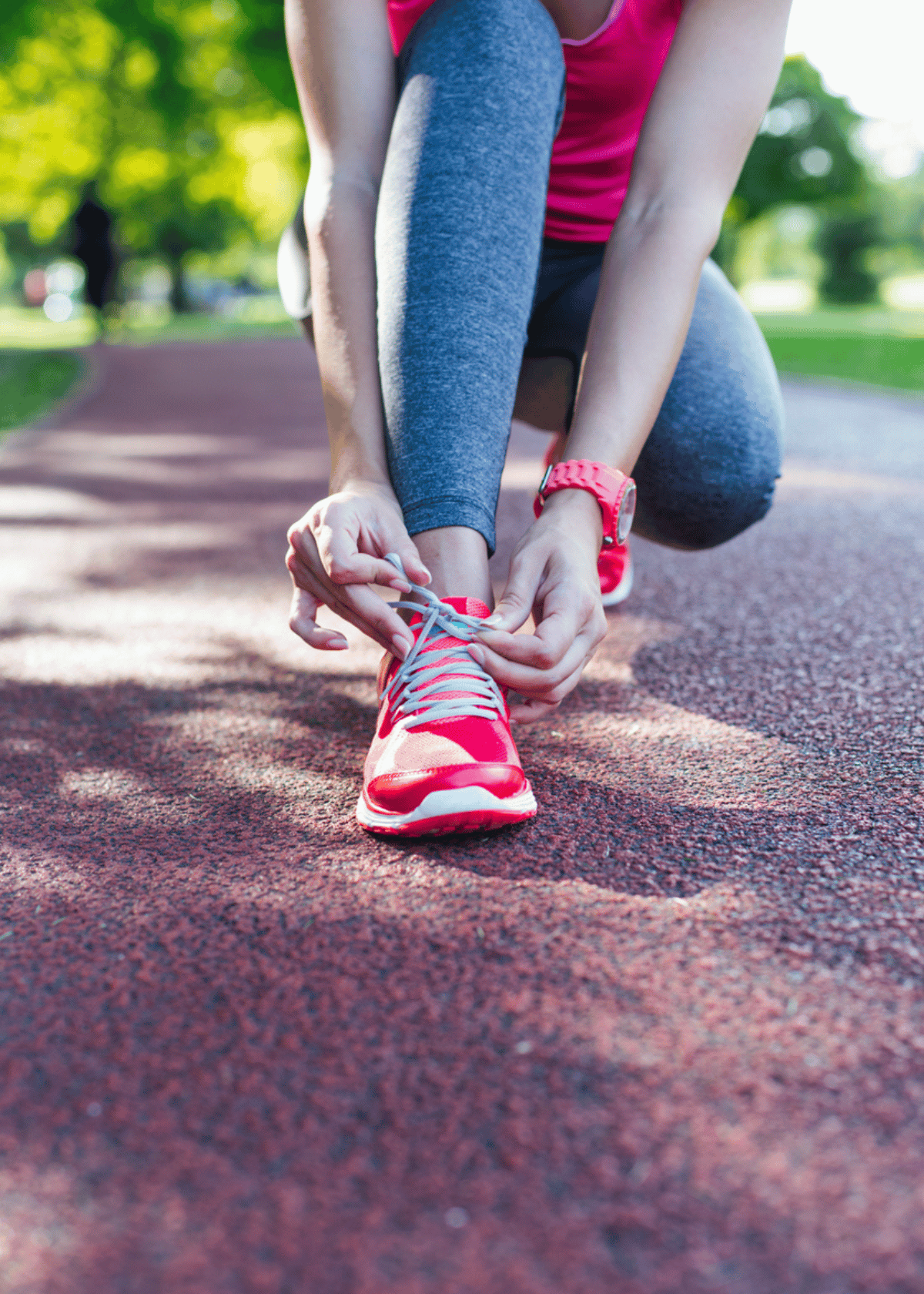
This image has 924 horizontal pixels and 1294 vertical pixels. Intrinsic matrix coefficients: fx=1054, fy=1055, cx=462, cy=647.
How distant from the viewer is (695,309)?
6.12ft

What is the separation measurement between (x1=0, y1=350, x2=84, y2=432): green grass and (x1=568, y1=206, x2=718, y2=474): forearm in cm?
510

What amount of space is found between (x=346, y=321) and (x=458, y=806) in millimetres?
710

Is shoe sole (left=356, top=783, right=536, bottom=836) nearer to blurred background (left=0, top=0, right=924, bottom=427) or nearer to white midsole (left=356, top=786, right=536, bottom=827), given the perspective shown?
white midsole (left=356, top=786, right=536, bottom=827)

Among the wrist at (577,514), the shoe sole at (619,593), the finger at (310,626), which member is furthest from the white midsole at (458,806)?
the shoe sole at (619,593)

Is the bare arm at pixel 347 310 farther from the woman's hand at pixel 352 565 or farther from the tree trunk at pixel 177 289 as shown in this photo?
the tree trunk at pixel 177 289

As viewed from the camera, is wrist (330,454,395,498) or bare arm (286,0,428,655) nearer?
bare arm (286,0,428,655)

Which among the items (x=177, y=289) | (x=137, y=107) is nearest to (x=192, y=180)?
(x=137, y=107)

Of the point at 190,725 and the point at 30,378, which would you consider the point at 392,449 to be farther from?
the point at 30,378

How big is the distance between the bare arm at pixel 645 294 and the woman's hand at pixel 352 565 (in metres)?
0.12

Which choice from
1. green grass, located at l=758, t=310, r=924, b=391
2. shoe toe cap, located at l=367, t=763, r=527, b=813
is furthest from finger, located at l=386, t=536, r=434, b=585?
green grass, located at l=758, t=310, r=924, b=391

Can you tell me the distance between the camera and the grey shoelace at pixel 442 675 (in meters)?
1.19

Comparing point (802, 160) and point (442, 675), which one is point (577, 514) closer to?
point (442, 675)

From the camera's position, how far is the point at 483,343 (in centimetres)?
135

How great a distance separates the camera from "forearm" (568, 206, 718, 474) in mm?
1343
